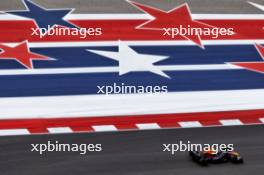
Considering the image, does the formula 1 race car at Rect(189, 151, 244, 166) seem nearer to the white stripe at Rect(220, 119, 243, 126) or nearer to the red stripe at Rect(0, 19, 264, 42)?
the white stripe at Rect(220, 119, 243, 126)

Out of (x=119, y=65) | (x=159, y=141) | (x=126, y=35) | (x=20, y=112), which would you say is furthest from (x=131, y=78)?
(x=20, y=112)

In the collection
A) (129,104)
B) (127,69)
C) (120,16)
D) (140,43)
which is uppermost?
(120,16)

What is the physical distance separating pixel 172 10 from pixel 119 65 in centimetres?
33

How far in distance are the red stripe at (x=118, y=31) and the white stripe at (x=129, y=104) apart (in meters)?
0.25

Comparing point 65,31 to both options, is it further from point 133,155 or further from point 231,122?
point 231,122

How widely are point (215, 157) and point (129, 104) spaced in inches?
17.6

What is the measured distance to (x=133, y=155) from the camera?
5.76ft

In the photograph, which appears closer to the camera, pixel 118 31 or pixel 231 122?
pixel 118 31

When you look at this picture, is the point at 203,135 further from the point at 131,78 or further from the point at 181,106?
the point at 131,78

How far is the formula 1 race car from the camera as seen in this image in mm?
1742

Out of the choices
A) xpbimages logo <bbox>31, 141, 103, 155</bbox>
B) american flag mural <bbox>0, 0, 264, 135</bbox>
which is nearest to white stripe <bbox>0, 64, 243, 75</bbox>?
american flag mural <bbox>0, 0, 264, 135</bbox>

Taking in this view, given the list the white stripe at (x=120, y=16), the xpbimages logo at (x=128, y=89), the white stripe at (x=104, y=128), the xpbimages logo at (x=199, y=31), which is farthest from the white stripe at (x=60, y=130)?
the xpbimages logo at (x=199, y=31)

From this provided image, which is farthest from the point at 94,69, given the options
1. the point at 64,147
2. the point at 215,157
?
the point at 215,157

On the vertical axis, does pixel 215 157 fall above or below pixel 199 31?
below
